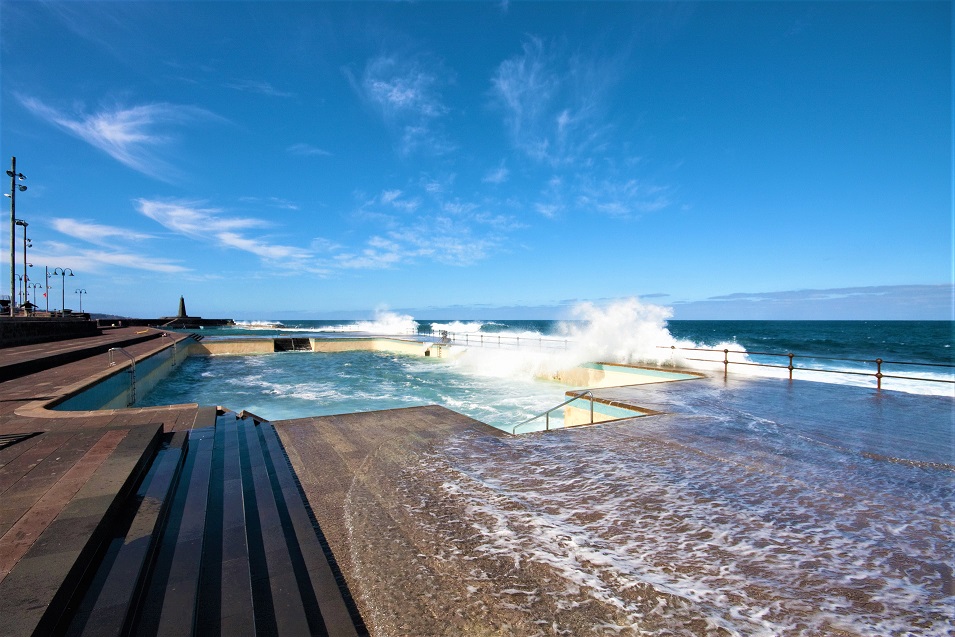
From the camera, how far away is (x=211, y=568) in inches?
97.7

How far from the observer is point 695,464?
14.5ft

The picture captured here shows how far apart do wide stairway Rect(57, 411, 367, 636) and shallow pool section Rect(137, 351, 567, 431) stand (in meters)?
6.20

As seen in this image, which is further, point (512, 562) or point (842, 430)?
point (842, 430)

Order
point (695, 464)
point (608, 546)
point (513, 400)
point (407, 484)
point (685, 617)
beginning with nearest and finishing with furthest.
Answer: point (685, 617)
point (608, 546)
point (407, 484)
point (695, 464)
point (513, 400)

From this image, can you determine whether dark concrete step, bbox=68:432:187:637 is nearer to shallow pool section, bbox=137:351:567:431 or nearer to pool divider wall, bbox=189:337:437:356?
shallow pool section, bbox=137:351:567:431

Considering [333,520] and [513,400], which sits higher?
[333,520]

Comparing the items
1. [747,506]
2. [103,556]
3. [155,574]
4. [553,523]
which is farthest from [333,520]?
[747,506]

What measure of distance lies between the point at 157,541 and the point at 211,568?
0.57 m

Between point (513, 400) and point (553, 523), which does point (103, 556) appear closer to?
point (553, 523)

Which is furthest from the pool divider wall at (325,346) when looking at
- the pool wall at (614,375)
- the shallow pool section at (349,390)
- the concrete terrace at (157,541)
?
the concrete terrace at (157,541)

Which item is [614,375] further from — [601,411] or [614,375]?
[601,411]

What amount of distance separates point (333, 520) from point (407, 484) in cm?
83

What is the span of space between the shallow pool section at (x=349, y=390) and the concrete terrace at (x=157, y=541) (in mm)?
5835

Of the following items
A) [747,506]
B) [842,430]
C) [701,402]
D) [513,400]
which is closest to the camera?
[747,506]
